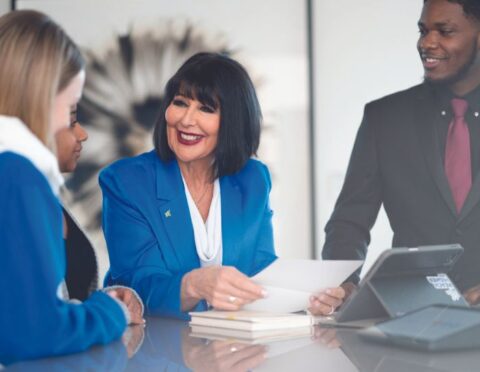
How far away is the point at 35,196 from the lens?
153cm

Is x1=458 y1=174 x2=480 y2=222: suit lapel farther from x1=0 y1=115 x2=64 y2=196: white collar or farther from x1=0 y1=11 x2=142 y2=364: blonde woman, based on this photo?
x1=0 y1=115 x2=64 y2=196: white collar

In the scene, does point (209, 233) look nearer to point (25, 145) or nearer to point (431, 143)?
point (431, 143)

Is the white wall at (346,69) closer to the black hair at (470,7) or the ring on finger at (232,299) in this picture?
the black hair at (470,7)

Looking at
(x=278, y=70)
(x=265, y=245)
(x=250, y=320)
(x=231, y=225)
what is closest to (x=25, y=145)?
(x=250, y=320)

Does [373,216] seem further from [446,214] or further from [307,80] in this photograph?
[307,80]

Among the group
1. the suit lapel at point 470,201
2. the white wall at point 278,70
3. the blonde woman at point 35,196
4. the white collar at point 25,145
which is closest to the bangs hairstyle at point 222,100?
the suit lapel at point 470,201

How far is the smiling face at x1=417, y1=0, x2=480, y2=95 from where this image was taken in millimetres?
3314

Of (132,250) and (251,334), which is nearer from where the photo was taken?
(251,334)

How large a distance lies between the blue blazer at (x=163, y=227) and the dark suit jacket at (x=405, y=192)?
581 mm

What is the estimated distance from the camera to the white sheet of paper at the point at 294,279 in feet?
6.95

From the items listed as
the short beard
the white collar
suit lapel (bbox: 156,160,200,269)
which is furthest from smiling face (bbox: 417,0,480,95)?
the white collar

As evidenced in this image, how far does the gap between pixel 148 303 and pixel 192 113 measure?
25.1 inches

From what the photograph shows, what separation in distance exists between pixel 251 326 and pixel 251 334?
0.9 inches

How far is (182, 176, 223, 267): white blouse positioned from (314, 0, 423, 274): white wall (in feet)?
7.16
